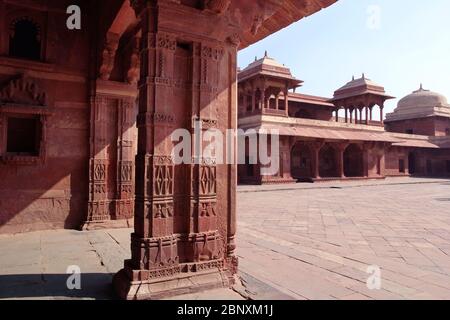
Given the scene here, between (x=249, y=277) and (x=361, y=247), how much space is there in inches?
105

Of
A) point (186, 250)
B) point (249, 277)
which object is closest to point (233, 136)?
point (186, 250)

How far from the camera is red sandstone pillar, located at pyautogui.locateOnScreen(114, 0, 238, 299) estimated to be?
3.29 meters

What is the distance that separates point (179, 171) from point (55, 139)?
404 centimetres

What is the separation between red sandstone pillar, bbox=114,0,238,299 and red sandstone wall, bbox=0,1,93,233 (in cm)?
365

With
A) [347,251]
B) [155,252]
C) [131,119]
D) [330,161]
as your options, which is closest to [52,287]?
[155,252]

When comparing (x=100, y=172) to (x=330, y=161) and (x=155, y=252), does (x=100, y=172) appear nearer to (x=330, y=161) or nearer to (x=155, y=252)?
(x=155, y=252)

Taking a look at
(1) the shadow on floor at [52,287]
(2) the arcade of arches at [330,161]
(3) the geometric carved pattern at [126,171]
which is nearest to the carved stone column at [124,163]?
(3) the geometric carved pattern at [126,171]

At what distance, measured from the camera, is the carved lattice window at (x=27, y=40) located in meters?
6.38

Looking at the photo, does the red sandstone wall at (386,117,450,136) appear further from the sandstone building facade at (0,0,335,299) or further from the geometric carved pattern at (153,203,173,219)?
the geometric carved pattern at (153,203,173,219)

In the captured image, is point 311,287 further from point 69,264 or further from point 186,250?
point 69,264

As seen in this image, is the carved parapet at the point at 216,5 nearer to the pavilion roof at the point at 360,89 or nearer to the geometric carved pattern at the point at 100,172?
the geometric carved pattern at the point at 100,172

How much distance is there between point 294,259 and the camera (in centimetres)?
463

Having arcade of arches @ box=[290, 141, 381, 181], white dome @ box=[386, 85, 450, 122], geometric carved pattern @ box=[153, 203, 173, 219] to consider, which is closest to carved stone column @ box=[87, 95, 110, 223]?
geometric carved pattern @ box=[153, 203, 173, 219]

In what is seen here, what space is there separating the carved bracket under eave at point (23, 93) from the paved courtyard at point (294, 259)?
8.16 feet
